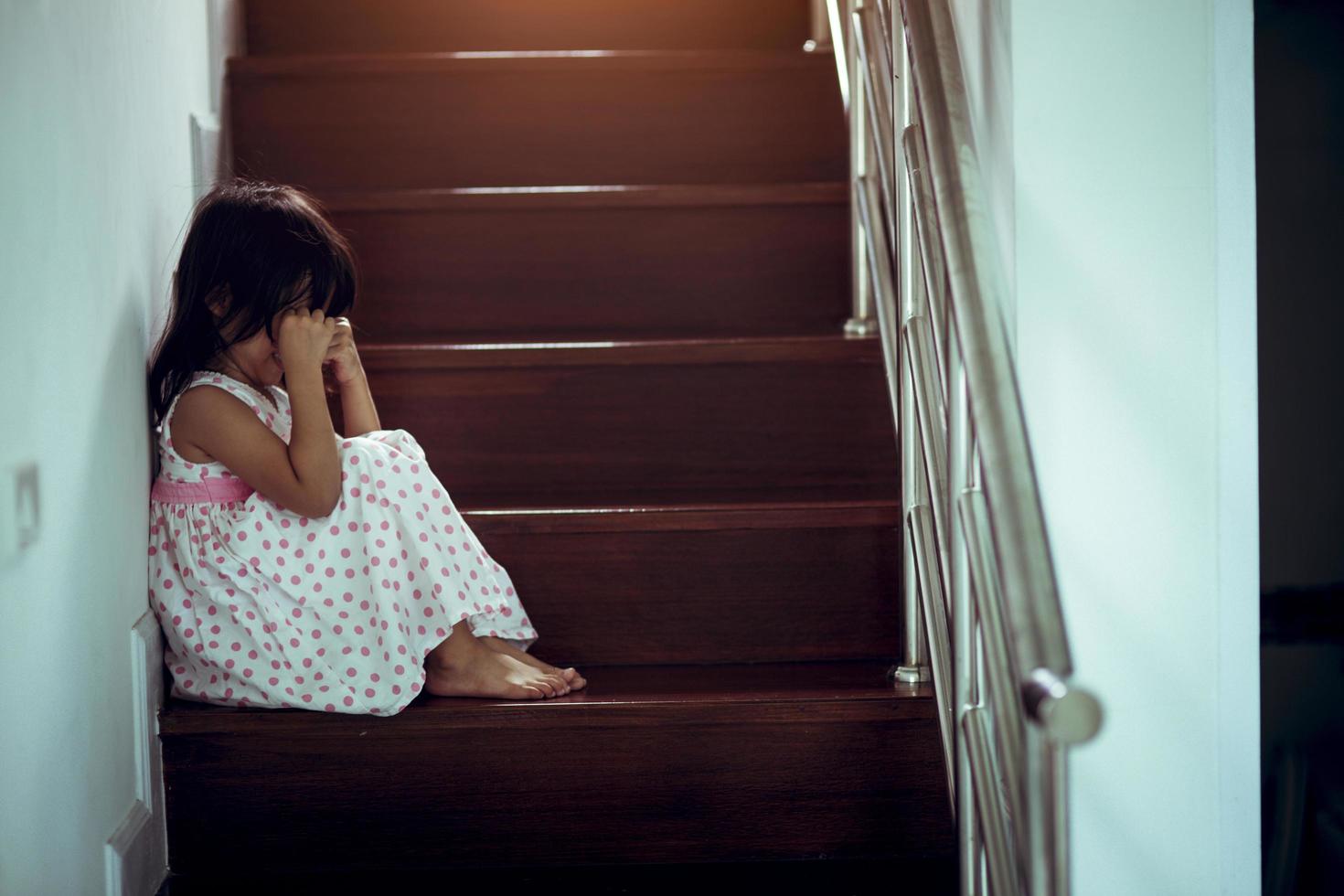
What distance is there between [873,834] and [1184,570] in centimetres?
46

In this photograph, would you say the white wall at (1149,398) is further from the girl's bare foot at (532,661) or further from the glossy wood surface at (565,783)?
the girl's bare foot at (532,661)

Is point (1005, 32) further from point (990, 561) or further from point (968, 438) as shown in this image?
point (990, 561)

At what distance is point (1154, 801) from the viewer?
1.20 m

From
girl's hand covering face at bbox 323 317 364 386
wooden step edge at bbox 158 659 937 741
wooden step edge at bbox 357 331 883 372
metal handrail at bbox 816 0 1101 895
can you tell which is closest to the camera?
metal handrail at bbox 816 0 1101 895

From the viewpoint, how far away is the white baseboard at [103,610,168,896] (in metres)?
1.30

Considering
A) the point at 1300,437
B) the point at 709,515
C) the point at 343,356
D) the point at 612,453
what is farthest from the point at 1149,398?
the point at 343,356

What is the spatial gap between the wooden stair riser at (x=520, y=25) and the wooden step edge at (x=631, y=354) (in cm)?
98

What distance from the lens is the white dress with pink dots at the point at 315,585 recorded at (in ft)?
4.76

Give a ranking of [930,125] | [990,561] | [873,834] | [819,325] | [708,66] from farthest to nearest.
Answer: [708,66]
[819,325]
[873,834]
[930,125]
[990,561]

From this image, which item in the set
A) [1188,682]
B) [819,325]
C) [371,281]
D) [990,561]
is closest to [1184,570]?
[1188,682]

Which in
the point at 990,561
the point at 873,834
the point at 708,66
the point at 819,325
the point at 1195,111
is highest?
the point at 708,66

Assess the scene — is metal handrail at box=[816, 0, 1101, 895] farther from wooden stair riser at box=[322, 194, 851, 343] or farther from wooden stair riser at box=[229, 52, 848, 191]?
wooden stair riser at box=[229, 52, 848, 191]

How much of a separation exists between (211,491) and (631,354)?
58 centimetres

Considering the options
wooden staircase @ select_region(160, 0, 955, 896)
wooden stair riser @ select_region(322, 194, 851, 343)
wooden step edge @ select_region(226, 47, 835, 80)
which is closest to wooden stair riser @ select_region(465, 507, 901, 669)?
wooden staircase @ select_region(160, 0, 955, 896)
